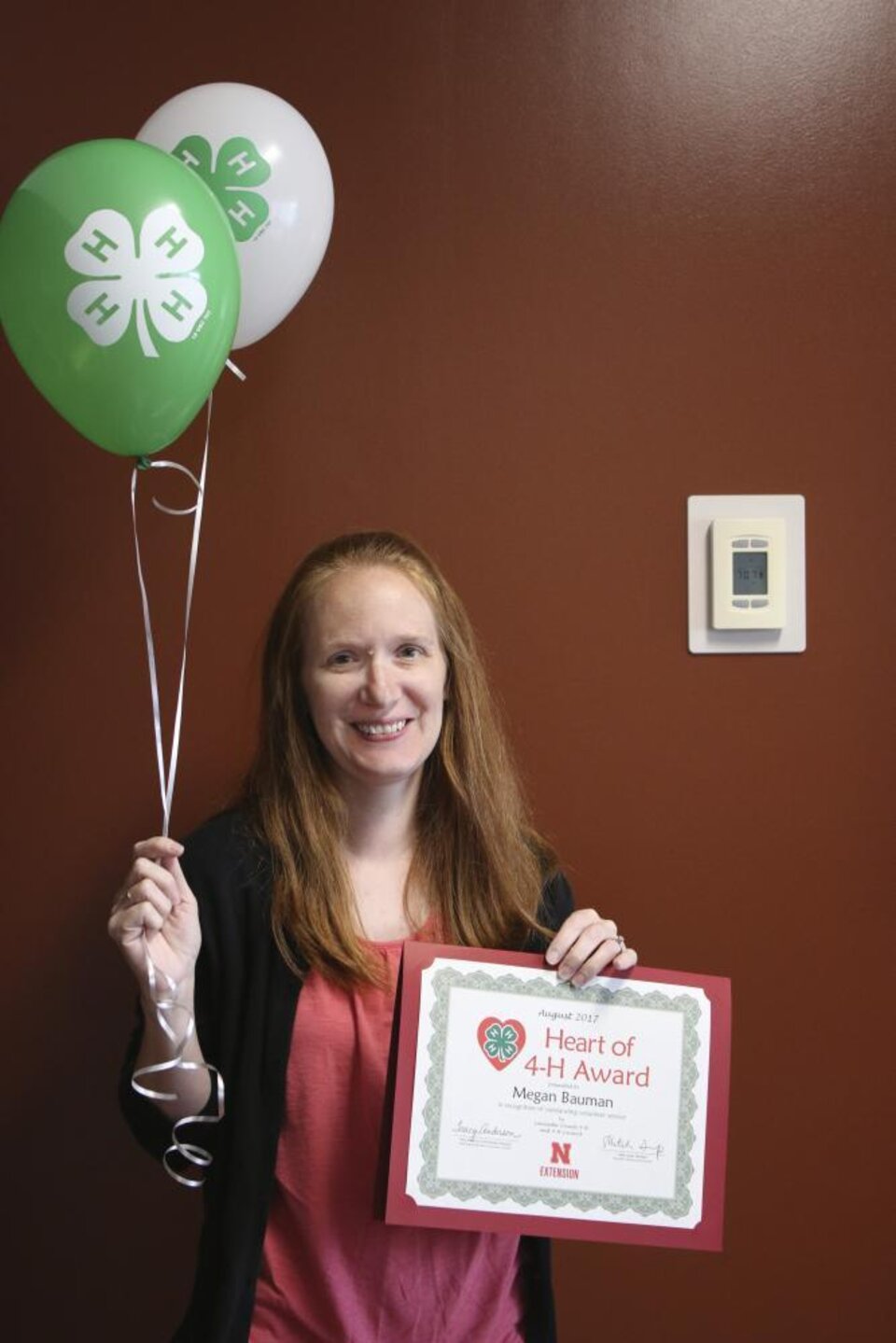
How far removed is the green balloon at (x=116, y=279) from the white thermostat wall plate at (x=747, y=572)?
0.73 meters

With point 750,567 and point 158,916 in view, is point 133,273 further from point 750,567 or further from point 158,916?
point 750,567

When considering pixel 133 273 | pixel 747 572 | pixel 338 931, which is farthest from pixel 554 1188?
pixel 133 273

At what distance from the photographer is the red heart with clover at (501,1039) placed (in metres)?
1.35

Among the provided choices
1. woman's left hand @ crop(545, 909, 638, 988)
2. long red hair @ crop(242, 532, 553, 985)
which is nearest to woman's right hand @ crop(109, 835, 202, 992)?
long red hair @ crop(242, 532, 553, 985)

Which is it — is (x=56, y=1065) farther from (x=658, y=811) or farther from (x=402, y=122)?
(x=402, y=122)

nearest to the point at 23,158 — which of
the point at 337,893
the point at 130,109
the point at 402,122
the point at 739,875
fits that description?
the point at 130,109

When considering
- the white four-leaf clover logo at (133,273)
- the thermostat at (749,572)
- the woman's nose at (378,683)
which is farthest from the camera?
the thermostat at (749,572)

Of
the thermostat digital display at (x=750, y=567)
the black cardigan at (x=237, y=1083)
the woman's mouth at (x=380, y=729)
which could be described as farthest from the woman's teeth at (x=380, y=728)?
the thermostat digital display at (x=750, y=567)

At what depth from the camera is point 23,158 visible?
5.95 ft

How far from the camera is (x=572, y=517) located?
181cm

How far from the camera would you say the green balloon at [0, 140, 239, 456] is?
4.18 ft

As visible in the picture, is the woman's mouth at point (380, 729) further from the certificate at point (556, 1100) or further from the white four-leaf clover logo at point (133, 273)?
the white four-leaf clover logo at point (133, 273)

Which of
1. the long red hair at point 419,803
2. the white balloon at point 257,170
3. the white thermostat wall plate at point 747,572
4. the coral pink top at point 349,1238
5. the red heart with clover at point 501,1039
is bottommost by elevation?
the coral pink top at point 349,1238
